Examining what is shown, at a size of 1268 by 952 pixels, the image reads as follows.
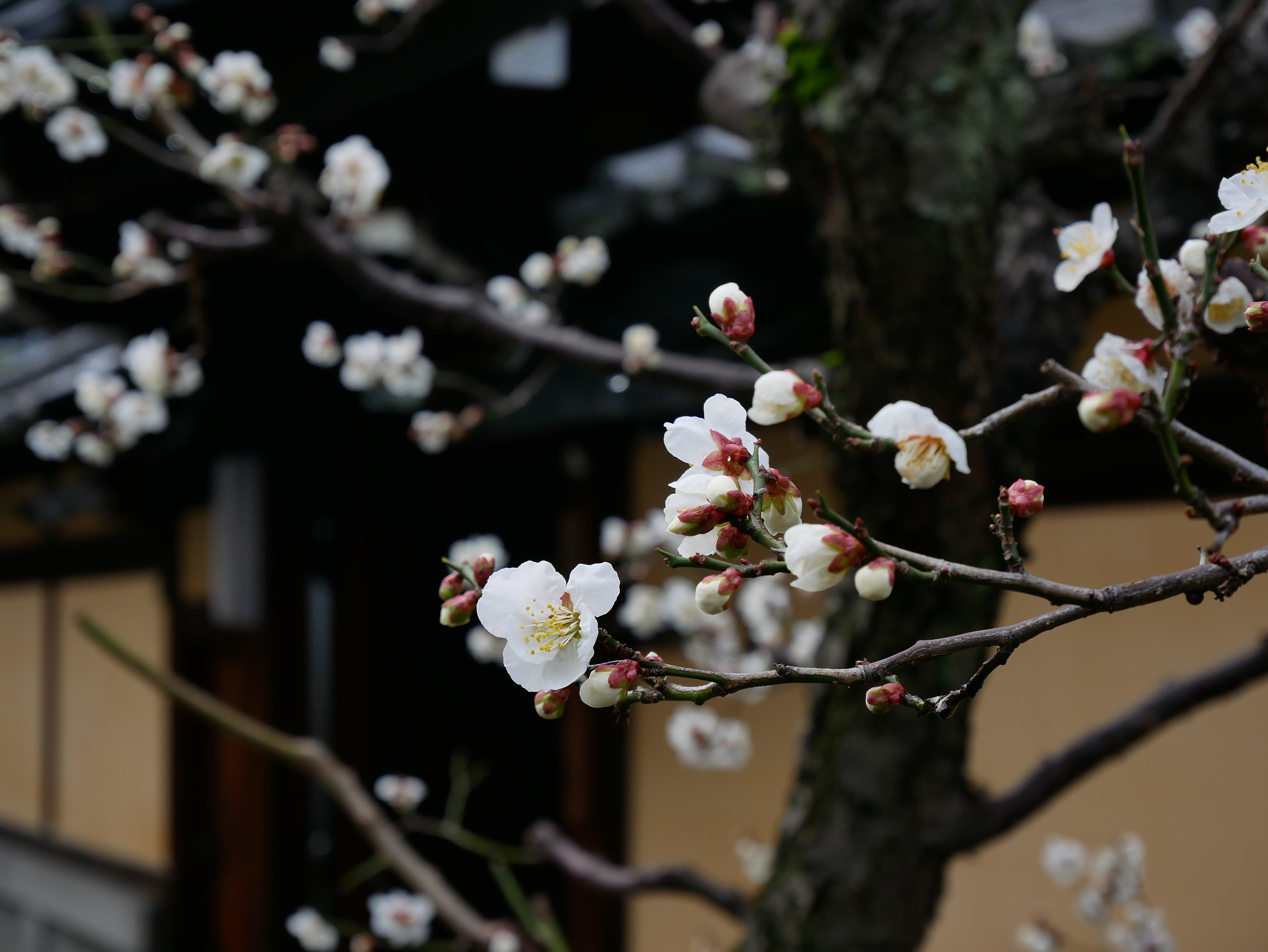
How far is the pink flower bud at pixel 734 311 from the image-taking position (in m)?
0.83

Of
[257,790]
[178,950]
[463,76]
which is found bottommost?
[178,950]

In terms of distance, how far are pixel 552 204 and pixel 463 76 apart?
111cm

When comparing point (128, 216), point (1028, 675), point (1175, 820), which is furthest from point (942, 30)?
point (128, 216)

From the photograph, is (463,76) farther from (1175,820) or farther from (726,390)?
(1175,820)

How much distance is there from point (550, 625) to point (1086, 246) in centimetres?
65

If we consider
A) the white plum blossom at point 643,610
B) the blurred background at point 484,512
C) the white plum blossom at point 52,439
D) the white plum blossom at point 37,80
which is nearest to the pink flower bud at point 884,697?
the blurred background at point 484,512

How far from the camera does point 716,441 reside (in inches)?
29.8

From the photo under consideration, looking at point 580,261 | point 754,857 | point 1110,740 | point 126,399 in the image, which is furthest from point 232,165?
point 754,857

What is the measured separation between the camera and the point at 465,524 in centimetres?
532

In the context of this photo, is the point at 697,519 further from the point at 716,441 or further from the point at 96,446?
the point at 96,446

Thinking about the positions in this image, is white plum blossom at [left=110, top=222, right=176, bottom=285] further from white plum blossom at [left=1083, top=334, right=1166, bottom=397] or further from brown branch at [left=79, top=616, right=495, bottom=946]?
white plum blossom at [left=1083, top=334, right=1166, bottom=397]

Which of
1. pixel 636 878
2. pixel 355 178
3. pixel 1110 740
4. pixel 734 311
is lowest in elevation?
pixel 636 878

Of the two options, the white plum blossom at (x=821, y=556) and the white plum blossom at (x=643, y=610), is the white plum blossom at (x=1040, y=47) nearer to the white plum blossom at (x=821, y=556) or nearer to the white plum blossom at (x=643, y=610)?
the white plum blossom at (x=643, y=610)

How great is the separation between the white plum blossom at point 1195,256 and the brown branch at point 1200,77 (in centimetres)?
95
